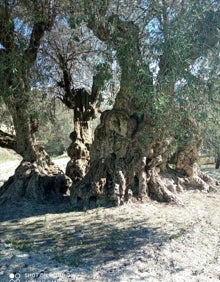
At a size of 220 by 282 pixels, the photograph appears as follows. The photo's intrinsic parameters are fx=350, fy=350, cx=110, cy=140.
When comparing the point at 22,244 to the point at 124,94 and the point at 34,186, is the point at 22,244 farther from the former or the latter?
the point at 124,94

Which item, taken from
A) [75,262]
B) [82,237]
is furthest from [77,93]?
[75,262]

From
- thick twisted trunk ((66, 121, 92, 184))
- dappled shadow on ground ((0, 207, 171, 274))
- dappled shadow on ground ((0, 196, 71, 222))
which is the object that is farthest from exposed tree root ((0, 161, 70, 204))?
dappled shadow on ground ((0, 207, 171, 274))

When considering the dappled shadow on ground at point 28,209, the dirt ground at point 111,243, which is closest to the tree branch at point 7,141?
the dappled shadow on ground at point 28,209

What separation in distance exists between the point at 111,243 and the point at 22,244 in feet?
5.52

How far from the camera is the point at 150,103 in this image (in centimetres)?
729

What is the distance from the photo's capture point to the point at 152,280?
17.2 feet

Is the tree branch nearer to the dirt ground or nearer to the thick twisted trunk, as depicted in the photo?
the thick twisted trunk

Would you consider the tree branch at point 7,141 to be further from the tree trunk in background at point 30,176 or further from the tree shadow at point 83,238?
the tree shadow at point 83,238

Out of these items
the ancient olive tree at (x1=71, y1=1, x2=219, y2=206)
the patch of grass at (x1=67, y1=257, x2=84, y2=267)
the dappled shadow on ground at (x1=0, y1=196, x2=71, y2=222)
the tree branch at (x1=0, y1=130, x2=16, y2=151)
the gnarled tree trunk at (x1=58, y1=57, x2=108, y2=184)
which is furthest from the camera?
the gnarled tree trunk at (x1=58, y1=57, x2=108, y2=184)

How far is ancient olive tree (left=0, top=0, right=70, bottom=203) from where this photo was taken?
8.21 m

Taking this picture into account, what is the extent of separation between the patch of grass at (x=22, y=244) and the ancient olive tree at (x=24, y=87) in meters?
3.14

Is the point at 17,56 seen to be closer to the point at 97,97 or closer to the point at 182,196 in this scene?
the point at 97,97

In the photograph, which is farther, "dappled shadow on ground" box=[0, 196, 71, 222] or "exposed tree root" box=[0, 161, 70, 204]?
"exposed tree root" box=[0, 161, 70, 204]

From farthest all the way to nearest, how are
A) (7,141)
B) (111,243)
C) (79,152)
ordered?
(79,152)
(7,141)
(111,243)
